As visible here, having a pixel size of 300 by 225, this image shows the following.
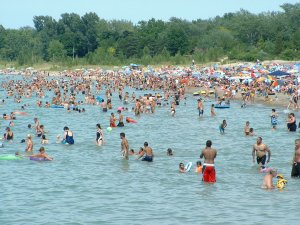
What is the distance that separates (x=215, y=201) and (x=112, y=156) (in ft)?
27.8

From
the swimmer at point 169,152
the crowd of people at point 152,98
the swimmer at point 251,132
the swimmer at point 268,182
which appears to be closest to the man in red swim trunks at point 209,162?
the crowd of people at point 152,98

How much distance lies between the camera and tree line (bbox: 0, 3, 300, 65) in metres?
81.9

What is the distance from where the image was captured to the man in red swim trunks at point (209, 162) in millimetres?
16844

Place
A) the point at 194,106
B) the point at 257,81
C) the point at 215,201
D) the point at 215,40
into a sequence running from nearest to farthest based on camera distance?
1. the point at 215,201
2. the point at 194,106
3. the point at 257,81
4. the point at 215,40

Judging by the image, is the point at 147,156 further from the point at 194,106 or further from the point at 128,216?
the point at 194,106

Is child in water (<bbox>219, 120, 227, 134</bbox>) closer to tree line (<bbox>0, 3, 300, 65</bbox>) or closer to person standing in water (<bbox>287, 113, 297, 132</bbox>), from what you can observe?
person standing in water (<bbox>287, 113, 297, 132</bbox>)

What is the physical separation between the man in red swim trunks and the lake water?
0.81ft

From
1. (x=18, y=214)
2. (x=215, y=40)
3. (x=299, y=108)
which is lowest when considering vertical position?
(x=18, y=214)

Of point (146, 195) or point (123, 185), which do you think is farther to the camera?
point (123, 185)

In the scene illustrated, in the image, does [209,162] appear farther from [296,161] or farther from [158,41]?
[158,41]

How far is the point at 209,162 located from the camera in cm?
1709

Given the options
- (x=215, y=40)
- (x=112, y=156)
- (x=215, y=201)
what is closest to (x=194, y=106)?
(x=112, y=156)

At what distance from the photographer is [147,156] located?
22.3m

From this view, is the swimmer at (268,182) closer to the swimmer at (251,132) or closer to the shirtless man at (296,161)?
the shirtless man at (296,161)
